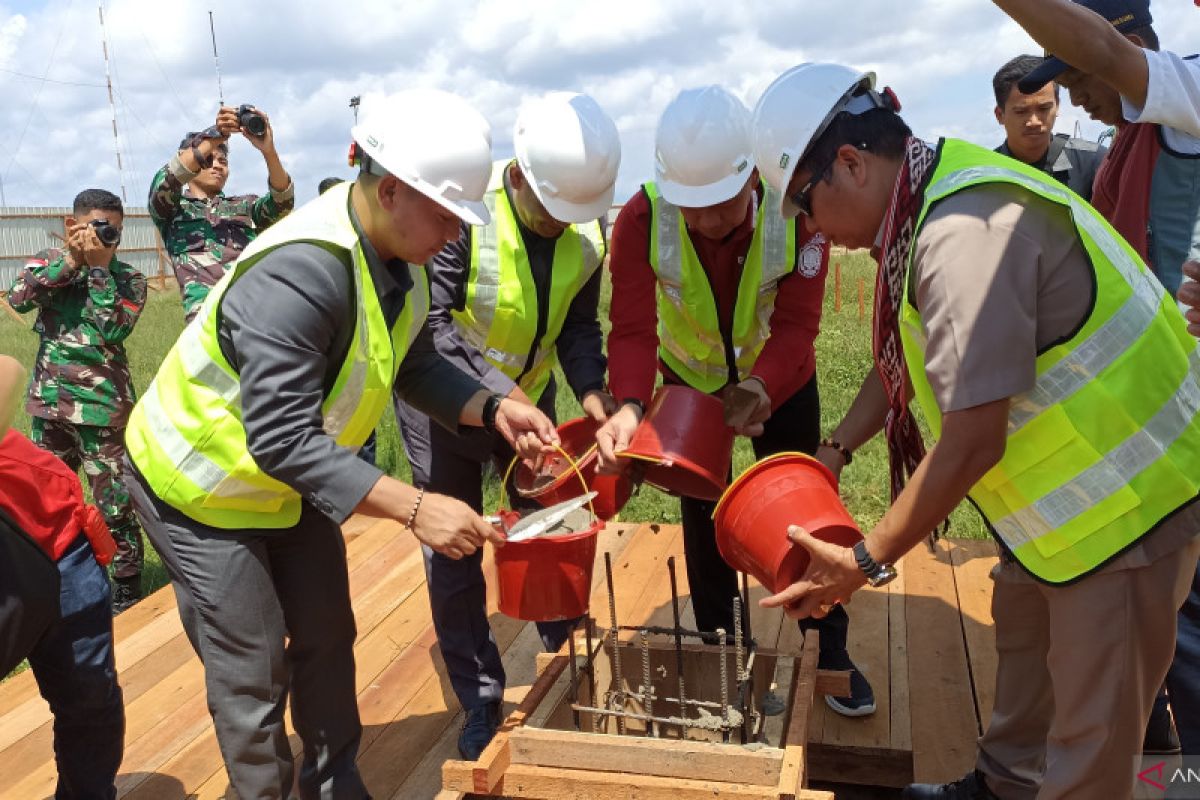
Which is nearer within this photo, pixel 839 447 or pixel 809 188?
pixel 809 188

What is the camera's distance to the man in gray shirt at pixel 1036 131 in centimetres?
445

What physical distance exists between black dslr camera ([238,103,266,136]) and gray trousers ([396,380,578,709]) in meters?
2.44

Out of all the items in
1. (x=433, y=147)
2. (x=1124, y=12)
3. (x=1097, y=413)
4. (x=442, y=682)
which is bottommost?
(x=442, y=682)

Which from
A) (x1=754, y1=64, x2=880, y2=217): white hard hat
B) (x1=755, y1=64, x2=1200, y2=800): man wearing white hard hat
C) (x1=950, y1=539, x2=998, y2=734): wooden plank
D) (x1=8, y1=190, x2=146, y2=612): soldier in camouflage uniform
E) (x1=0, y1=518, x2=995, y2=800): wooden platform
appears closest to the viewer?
(x1=755, y1=64, x2=1200, y2=800): man wearing white hard hat

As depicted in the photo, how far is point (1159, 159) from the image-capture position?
8.95ft

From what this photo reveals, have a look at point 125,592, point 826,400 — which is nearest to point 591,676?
point 125,592

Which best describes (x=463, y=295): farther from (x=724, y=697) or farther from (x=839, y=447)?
(x=724, y=697)

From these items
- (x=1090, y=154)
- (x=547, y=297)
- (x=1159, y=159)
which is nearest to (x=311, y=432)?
(x=547, y=297)

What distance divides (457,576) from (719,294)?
122cm

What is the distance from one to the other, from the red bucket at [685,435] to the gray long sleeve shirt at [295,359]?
84 cm

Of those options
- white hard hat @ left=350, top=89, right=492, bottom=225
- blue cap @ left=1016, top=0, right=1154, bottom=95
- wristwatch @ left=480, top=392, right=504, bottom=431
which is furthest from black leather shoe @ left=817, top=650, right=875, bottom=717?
blue cap @ left=1016, top=0, right=1154, bottom=95

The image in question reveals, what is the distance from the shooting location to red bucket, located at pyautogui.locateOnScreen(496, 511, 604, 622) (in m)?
2.54

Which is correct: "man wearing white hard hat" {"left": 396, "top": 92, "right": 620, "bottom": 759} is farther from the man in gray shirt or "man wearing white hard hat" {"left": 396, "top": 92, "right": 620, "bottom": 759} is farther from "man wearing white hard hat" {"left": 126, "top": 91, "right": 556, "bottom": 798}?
A: the man in gray shirt

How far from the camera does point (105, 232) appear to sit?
4.74m
